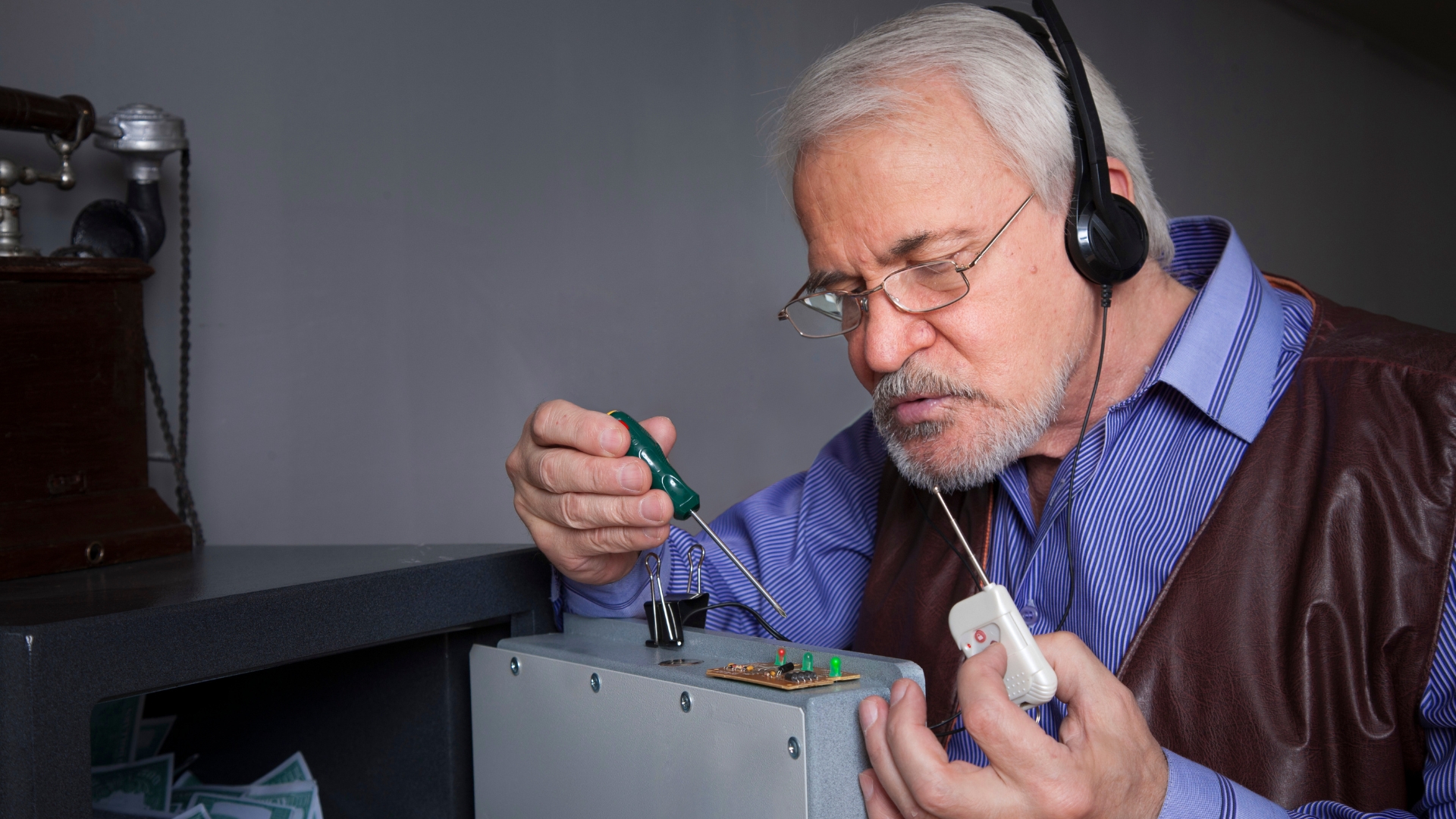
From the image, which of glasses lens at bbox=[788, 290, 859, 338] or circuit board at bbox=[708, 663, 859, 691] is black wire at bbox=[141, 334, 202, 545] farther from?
circuit board at bbox=[708, 663, 859, 691]

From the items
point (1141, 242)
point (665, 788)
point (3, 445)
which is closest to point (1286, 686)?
point (1141, 242)

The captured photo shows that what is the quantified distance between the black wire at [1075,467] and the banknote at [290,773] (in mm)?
672

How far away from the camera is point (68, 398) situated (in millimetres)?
1051

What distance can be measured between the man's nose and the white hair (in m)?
0.17

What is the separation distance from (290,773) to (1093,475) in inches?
30.5

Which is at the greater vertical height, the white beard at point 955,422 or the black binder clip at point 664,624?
the white beard at point 955,422

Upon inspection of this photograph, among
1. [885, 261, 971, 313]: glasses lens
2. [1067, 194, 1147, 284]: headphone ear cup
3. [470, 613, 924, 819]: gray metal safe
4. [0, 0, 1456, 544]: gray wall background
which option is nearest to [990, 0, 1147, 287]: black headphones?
[1067, 194, 1147, 284]: headphone ear cup

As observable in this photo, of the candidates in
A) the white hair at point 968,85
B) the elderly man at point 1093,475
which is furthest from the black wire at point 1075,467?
the white hair at point 968,85

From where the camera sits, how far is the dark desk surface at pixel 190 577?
611 millimetres

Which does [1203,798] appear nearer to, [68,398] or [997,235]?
[997,235]

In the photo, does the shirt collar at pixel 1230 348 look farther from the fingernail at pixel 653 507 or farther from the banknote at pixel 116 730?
the banknote at pixel 116 730

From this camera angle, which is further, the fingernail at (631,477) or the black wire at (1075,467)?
the black wire at (1075,467)

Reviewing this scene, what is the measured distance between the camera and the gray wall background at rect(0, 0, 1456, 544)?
5.05 ft

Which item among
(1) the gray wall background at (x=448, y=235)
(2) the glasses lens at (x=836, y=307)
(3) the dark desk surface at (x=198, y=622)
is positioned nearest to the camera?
(3) the dark desk surface at (x=198, y=622)
